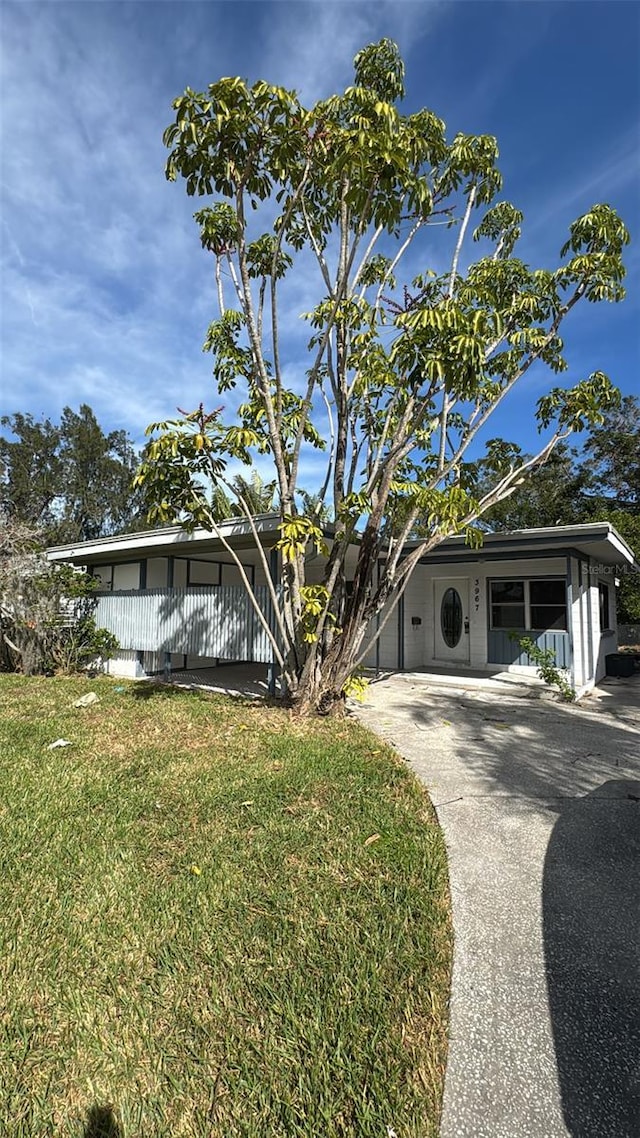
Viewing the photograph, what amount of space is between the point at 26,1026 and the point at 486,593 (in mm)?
10068

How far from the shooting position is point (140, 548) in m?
10.4

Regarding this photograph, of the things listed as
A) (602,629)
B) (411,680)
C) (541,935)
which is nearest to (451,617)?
(411,680)

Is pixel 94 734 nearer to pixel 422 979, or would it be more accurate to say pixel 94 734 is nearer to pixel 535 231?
pixel 422 979

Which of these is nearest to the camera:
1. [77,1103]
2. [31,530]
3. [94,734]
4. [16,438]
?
[77,1103]

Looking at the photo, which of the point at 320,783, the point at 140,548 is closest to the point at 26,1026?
the point at 320,783

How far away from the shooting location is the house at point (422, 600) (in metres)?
8.38

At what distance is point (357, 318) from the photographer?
20.4ft

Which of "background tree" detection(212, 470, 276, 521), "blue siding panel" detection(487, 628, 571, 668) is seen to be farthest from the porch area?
"background tree" detection(212, 470, 276, 521)

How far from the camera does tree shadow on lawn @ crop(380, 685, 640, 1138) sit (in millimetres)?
1740

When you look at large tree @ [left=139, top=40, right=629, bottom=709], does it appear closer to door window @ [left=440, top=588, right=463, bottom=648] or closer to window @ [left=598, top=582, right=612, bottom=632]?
door window @ [left=440, top=588, right=463, bottom=648]

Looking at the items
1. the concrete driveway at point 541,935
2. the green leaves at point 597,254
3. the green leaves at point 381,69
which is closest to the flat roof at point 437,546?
the green leaves at point 597,254

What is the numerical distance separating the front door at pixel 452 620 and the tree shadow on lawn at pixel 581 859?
13.2 ft

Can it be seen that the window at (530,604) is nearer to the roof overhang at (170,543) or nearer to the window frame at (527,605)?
the window frame at (527,605)

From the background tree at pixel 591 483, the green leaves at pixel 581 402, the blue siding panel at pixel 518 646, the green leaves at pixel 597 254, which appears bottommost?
the blue siding panel at pixel 518 646
